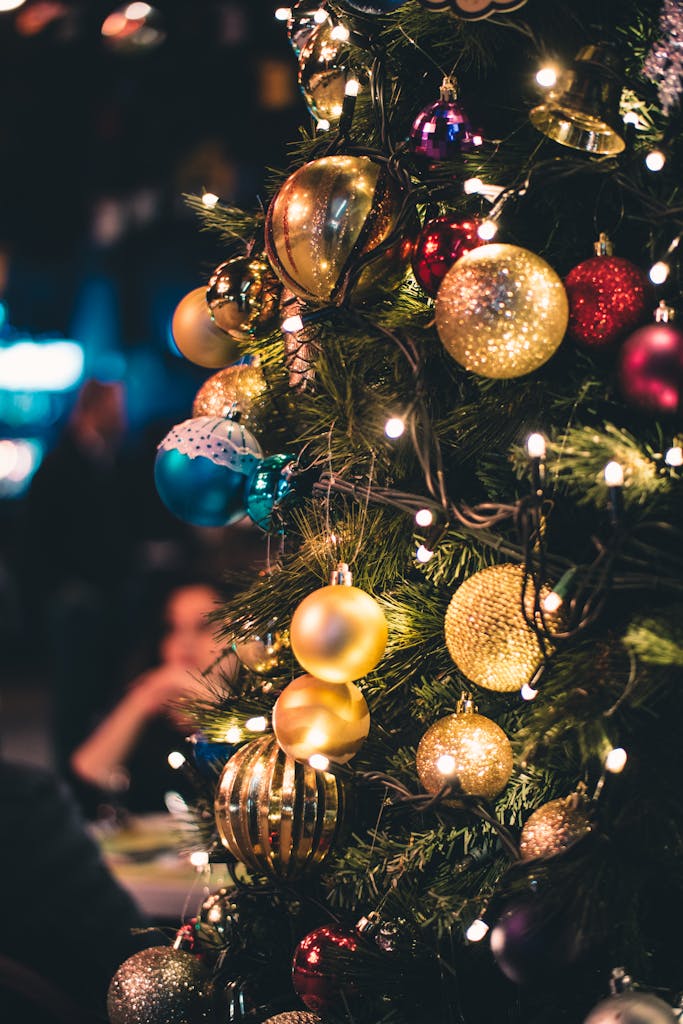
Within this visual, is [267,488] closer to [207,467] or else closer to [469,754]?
[207,467]

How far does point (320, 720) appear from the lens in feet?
2.37

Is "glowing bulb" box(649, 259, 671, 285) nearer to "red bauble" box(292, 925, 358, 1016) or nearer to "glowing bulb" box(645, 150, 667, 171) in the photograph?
"glowing bulb" box(645, 150, 667, 171)

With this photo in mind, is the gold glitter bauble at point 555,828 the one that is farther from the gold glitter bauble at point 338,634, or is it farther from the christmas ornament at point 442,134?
the christmas ornament at point 442,134

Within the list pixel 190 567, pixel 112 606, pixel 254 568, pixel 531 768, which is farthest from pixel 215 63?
pixel 531 768

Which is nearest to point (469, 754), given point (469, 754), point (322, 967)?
point (469, 754)

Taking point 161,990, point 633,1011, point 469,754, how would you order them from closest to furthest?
point 633,1011
point 469,754
point 161,990

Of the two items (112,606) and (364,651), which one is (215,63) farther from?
(364,651)

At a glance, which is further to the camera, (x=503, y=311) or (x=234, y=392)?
(x=234, y=392)

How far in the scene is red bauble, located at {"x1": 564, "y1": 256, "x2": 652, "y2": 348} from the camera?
68cm

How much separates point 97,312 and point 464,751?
7762 millimetres

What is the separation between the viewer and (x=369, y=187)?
29.1 inches

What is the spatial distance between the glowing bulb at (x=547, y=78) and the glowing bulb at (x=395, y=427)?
0.82ft

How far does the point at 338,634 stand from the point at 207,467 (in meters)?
0.25

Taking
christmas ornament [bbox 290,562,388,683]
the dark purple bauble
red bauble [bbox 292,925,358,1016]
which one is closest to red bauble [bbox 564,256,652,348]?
christmas ornament [bbox 290,562,388,683]
